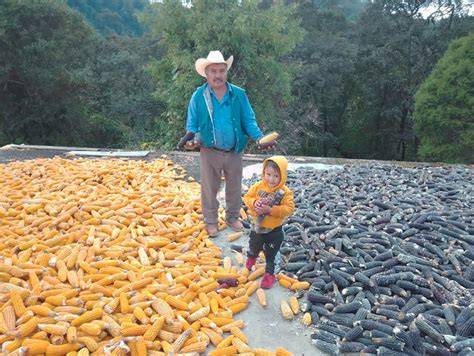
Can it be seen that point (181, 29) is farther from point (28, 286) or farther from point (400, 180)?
point (28, 286)

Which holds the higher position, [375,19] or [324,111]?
[375,19]

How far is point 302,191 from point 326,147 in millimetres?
15144

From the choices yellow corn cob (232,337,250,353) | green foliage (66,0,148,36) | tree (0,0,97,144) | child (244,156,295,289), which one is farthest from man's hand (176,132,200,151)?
green foliage (66,0,148,36)

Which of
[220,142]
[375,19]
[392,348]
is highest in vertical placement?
[375,19]

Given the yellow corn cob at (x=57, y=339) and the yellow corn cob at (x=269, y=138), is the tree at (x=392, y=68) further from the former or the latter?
the yellow corn cob at (x=57, y=339)

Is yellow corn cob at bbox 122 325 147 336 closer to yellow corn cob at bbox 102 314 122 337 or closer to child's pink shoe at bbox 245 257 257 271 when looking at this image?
yellow corn cob at bbox 102 314 122 337

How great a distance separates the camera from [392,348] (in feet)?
8.98

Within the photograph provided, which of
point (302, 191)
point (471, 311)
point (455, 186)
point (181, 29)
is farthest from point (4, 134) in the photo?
point (471, 311)

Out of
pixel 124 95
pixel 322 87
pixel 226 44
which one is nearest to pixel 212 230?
pixel 226 44

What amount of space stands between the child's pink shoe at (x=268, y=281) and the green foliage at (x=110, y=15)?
1137 inches

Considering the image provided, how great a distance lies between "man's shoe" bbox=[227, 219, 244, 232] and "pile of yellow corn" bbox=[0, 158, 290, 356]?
351 mm

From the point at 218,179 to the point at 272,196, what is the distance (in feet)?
4.67

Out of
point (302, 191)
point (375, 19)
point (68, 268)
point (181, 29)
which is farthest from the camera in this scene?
point (375, 19)

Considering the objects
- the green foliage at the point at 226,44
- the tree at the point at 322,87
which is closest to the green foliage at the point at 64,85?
the green foliage at the point at 226,44
